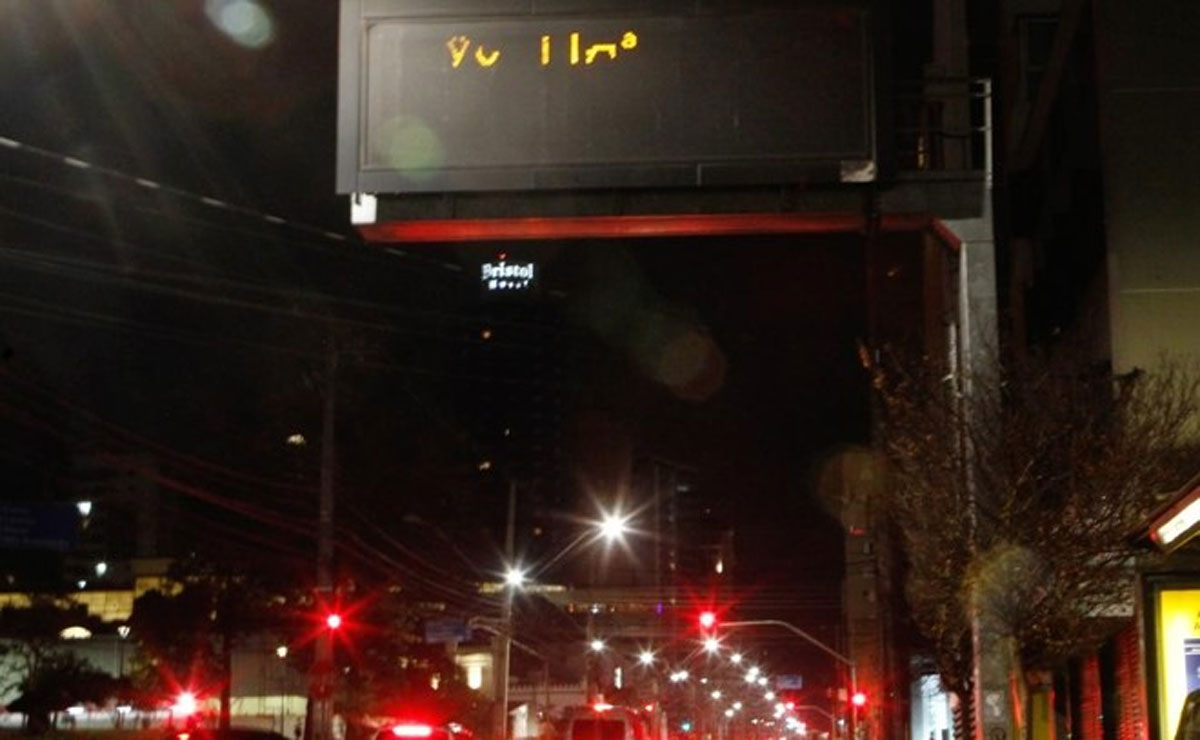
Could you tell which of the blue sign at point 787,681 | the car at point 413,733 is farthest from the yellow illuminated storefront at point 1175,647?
the blue sign at point 787,681

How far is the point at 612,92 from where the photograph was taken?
37.9ft

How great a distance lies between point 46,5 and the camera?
15.2 m

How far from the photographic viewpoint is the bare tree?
43.0ft

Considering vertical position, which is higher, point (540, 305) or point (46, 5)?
point (540, 305)

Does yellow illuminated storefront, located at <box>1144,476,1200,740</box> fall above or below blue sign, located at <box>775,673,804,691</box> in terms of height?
above

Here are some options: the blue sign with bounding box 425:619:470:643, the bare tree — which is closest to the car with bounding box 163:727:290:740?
the bare tree

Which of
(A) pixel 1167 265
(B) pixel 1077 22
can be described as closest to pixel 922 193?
(A) pixel 1167 265

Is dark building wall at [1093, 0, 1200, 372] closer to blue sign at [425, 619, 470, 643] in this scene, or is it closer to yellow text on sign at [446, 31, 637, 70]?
yellow text on sign at [446, 31, 637, 70]

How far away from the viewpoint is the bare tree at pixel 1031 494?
13.1 metres

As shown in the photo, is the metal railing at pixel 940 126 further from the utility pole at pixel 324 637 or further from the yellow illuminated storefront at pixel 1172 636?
the utility pole at pixel 324 637

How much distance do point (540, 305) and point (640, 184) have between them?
103 metres

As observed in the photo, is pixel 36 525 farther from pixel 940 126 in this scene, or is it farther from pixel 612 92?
pixel 940 126

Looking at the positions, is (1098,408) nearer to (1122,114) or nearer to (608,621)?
(1122,114)

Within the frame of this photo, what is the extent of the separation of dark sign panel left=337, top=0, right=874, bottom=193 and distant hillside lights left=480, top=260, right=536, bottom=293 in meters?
95.7
